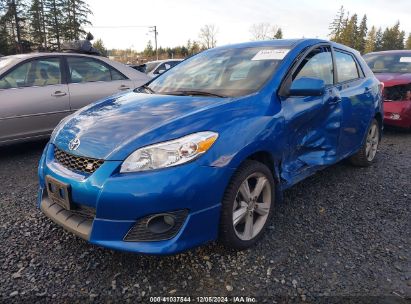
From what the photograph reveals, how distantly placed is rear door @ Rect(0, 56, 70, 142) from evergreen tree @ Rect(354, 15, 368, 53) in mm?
81885

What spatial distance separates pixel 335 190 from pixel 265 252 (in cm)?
155

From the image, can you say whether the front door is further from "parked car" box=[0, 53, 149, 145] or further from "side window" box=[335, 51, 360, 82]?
"parked car" box=[0, 53, 149, 145]

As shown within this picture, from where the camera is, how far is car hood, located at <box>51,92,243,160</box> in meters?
2.19

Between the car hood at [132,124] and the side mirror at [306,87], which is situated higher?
the side mirror at [306,87]

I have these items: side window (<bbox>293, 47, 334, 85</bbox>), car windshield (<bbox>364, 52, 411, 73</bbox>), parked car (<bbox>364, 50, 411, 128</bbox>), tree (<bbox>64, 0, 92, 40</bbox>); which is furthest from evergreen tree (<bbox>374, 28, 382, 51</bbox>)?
side window (<bbox>293, 47, 334, 85</bbox>)

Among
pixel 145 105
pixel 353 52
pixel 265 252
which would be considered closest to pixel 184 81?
pixel 145 105

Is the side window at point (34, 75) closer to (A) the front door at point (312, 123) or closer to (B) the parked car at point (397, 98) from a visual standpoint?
(A) the front door at point (312, 123)

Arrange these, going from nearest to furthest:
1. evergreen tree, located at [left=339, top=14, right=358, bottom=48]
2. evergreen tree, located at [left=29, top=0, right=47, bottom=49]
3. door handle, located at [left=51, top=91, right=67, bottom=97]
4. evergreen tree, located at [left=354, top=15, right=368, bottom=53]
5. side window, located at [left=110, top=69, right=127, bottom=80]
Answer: door handle, located at [left=51, top=91, right=67, bottom=97] < side window, located at [left=110, top=69, right=127, bottom=80] < evergreen tree, located at [left=29, top=0, right=47, bottom=49] < evergreen tree, located at [left=339, top=14, right=358, bottom=48] < evergreen tree, located at [left=354, top=15, right=368, bottom=53]

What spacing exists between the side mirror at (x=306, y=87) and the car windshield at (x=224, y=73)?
22 cm

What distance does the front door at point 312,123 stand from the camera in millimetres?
2871

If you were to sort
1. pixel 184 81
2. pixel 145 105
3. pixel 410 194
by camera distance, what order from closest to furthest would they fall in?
pixel 145 105, pixel 184 81, pixel 410 194

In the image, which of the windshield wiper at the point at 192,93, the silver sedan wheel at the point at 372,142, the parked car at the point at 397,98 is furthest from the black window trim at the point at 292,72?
the parked car at the point at 397,98

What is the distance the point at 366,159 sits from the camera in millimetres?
4441

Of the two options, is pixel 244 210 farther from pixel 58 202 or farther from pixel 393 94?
pixel 393 94
